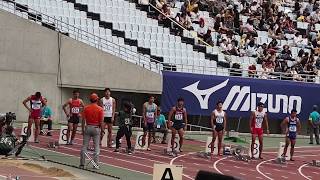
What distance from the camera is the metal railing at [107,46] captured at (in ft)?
111

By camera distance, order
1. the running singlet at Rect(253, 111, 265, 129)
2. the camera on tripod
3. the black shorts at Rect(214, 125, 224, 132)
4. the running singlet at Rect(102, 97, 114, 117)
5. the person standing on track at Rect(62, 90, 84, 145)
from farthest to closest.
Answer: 1. the running singlet at Rect(253, 111, 265, 129)
2. the black shorts at Rect(214, 125, 224, 132)
3. the person standing on track at Rect(62, 90, 84, 145)
4. the running singlet at Rect(102, 97, 114, 117)
5. the camera on tripod

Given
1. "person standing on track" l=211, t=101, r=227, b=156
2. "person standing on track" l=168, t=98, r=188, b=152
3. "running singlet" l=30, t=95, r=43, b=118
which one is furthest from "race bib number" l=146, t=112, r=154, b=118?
"running singlet" l=30, t=95, r=43, b=118

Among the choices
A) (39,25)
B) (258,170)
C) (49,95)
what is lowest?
(258,170)

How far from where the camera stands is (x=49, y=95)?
111 feet

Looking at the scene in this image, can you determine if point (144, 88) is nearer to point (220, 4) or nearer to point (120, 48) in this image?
point (120, 48)

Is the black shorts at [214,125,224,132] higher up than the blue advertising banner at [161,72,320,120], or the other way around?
the blue advertising banner at [161,72,320,120]

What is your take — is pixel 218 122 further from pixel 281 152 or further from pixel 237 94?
pixel 237 94

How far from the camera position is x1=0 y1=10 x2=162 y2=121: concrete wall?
108 ft

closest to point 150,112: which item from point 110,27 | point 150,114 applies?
point 150,114

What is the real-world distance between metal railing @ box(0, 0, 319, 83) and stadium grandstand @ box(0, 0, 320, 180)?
0.06m

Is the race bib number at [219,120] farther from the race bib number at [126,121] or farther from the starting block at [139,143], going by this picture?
the race bib number at [126,121]

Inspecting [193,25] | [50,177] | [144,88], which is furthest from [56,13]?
[50,177]

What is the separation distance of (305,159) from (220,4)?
16.3 m

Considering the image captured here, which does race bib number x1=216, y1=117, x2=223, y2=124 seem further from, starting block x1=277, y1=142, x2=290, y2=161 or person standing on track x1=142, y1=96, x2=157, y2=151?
starting block x1=277, y1=142, x2=290, y2=161
